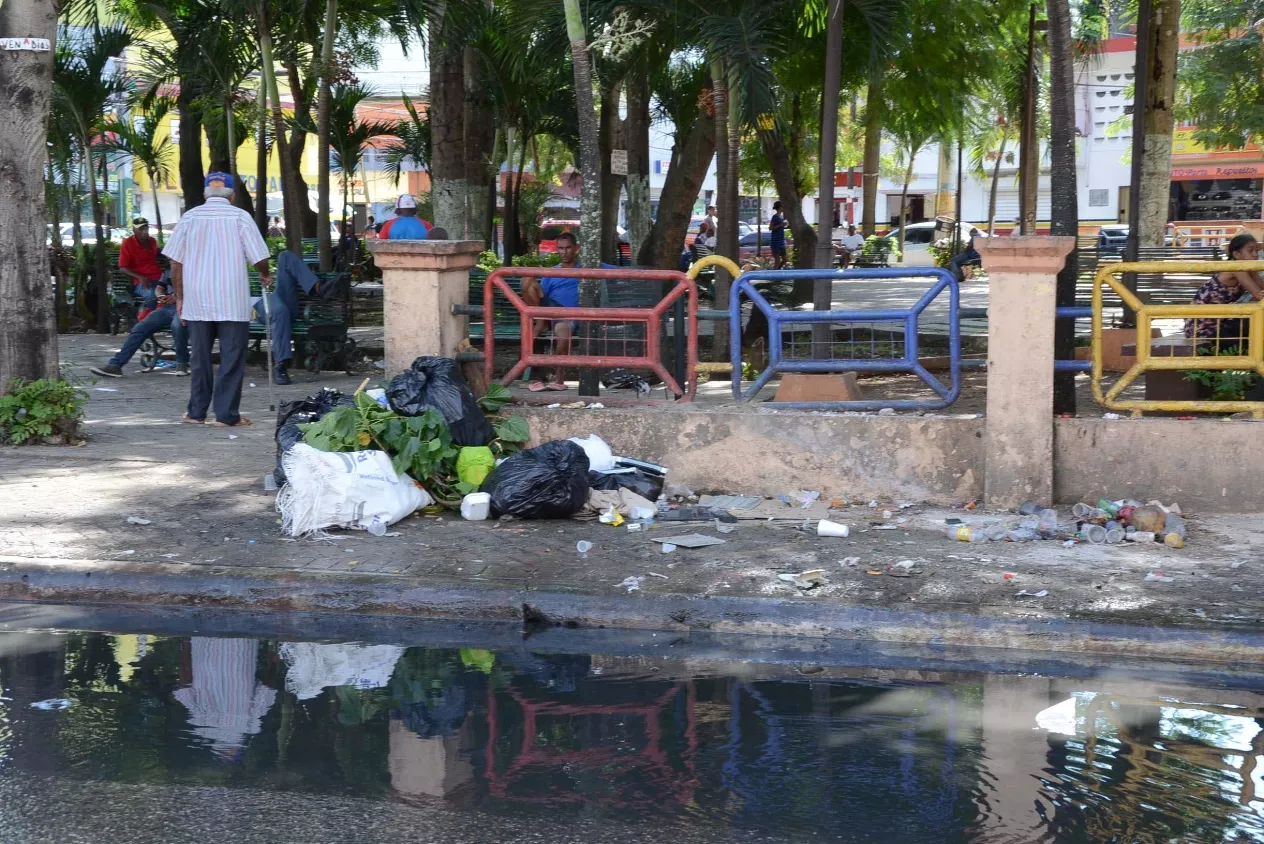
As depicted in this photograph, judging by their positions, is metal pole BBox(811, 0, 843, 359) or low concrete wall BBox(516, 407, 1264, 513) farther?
metal pole BBox(811, 0, 843, 359)

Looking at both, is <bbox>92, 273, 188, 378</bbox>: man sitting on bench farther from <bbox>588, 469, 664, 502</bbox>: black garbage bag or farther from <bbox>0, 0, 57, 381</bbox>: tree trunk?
<bbox>588, 469, 664, 502</bbox>: black garbage bag

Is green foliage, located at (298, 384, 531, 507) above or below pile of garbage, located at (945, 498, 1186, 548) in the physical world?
above

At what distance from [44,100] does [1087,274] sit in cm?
1169

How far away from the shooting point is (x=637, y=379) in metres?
9.90

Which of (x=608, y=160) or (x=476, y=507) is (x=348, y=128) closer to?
(x=608, y=160)

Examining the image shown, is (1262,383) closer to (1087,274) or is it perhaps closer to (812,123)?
(1087,274)

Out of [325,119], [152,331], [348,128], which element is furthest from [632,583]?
[348,128]

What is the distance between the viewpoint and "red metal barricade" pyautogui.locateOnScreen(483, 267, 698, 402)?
8.20 meters

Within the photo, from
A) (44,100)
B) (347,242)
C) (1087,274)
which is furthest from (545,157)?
(44,100)

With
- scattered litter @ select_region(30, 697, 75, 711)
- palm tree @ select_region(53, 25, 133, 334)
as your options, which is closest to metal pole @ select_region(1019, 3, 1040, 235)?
palm tree @ select_region(53, 25, 133, 334)

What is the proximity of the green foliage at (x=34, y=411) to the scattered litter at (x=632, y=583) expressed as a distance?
5.17m

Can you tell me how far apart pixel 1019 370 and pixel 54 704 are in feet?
17.0

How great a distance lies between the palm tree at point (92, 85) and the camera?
19.4 metres

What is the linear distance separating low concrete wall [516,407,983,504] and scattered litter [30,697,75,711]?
12.8 ft
